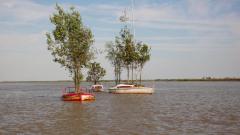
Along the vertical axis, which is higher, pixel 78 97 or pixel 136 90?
pixel 136 90

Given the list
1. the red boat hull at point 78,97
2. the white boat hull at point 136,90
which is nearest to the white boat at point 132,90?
the white boat hull at point 136,90

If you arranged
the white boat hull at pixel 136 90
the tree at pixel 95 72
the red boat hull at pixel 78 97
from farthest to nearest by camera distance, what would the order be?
the tree at pixel 95 72 < the white boat hull at pixel 136 90 < the red boat hull at pixel 78 97

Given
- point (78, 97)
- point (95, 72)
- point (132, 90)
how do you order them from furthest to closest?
point (95, 72) → point (132, 90) → point (78, 97)

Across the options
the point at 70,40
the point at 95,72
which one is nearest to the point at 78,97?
the point at 70,40

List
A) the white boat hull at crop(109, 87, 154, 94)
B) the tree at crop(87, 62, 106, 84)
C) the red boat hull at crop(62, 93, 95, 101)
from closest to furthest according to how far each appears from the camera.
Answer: the red boat hull at crop(62, 93, 95, 101) < the white boat hull at crop(109, 87, 154, 94) < the tree at crop(87, 62, 106, 84)

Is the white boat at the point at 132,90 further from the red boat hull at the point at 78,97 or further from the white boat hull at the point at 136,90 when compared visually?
the red boat hull at the point at 78,97

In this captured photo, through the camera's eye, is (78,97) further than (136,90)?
No

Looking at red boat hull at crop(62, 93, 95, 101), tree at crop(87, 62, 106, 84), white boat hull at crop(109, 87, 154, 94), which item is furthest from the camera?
tree at crop(87, 62, 106, 84)

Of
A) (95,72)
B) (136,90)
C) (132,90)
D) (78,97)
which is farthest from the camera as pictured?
(95,72)

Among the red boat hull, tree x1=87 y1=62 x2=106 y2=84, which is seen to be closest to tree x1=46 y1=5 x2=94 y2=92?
the red boat hull

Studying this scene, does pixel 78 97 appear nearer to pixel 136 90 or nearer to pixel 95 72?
pixel 136 90

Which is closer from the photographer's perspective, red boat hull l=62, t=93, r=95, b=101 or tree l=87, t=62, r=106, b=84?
red boat hull l=62, t=93, r=95, b=101

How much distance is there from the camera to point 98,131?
91.5ft

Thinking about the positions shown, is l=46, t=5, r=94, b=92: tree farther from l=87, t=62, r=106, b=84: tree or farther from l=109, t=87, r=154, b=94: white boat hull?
l=87, t=62, r=106, b=84: tree
